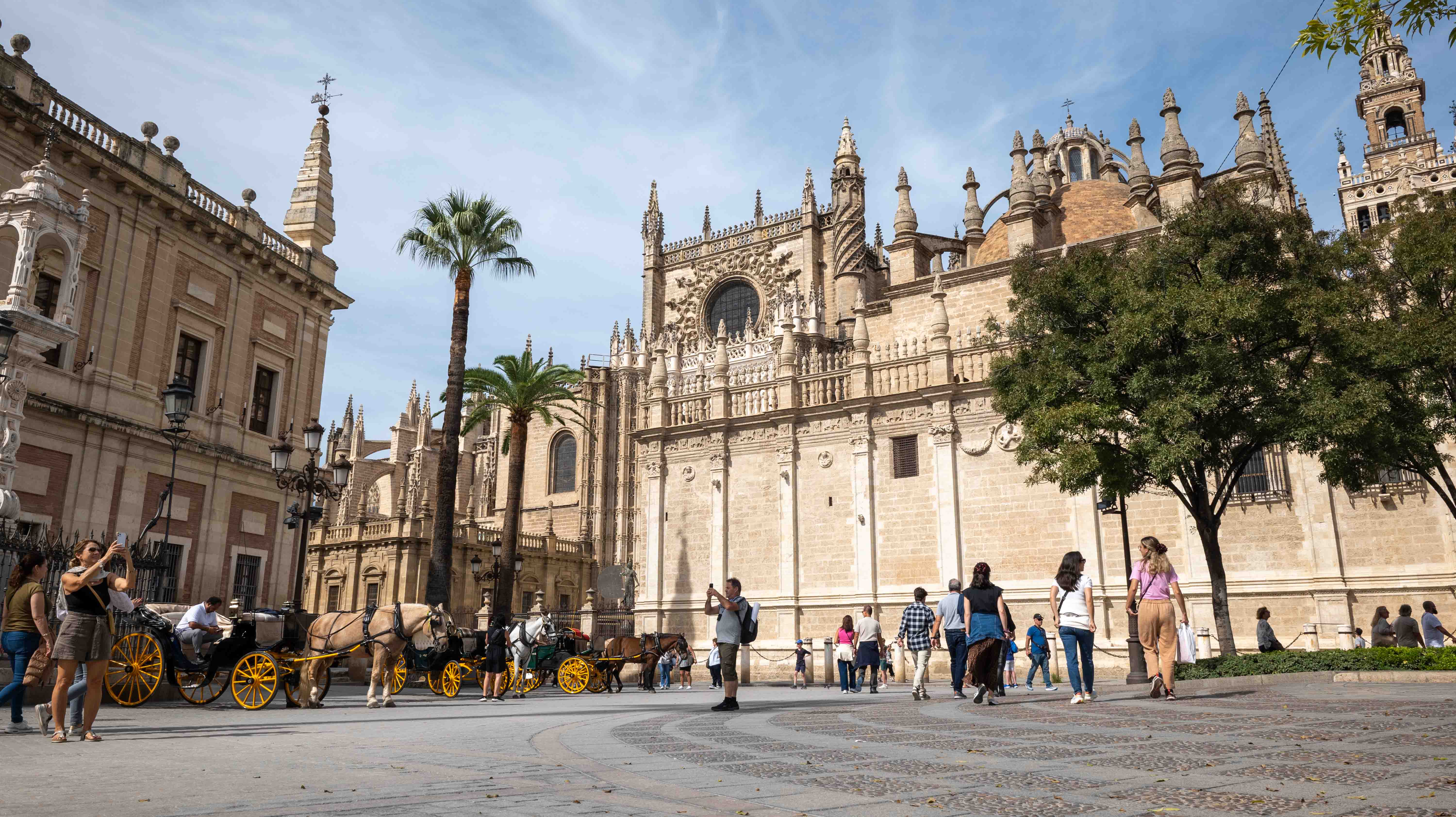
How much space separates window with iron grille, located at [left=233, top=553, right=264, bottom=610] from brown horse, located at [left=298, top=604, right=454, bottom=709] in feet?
38.7

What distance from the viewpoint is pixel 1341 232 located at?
53.6ft

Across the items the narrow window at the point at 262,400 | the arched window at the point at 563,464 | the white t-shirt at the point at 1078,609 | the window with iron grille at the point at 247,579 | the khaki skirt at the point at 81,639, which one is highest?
the arched window at the point at 563,464

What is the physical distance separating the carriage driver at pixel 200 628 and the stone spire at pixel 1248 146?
24266mm

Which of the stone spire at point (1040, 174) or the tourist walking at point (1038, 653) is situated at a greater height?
the stone spire at point (1040, 174)

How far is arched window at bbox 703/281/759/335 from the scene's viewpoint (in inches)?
2138

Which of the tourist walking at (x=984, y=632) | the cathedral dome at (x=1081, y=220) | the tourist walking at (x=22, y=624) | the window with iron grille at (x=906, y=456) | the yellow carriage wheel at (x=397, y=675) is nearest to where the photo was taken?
the tourist walking at (x=22, y=624)

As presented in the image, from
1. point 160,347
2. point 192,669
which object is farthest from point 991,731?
point 160,347

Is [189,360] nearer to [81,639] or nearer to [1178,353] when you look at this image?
[81,639]

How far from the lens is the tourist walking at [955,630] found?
1165 cm

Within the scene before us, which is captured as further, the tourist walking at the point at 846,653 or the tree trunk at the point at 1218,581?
the tourist walking at the point at 846,653

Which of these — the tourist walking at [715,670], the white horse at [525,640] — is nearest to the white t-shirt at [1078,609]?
the white horse at [525,640]

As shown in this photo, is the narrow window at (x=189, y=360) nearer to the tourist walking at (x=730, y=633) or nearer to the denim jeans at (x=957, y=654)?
the tourist walking at (x=730, y=633)

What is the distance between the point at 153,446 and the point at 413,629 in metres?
12.3

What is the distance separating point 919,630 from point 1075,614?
11.7 ft
